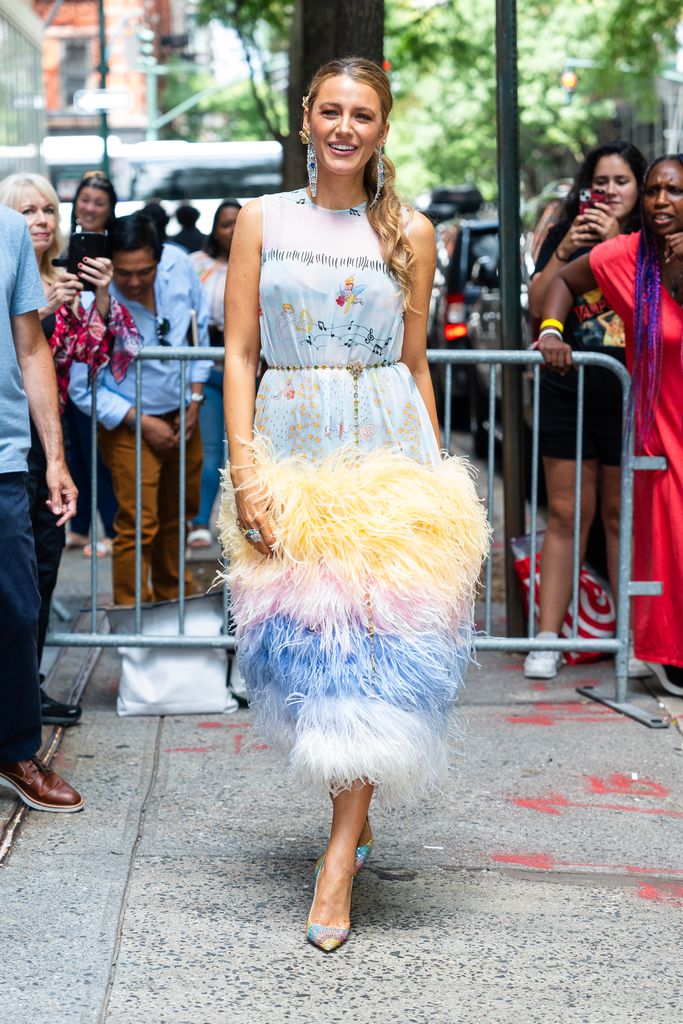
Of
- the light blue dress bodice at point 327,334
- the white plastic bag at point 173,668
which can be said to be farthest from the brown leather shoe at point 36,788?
the light blue dress bodice at point 327,334

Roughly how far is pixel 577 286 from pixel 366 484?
256 cm

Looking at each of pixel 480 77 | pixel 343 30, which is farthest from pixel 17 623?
pixel 480 77

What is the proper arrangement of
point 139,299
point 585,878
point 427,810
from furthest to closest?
point 139,299, point 427,810, point 585,878

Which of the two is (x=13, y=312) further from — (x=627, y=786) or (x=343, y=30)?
(x=343, y=30)

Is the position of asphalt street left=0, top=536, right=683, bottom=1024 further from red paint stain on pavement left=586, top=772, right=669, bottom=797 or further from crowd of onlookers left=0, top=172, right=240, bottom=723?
crowd of onlookers left=0, top=172, right=240, bottom=723

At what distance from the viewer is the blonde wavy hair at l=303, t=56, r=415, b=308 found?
3740mm

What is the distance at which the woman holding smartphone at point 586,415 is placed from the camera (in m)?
6.23

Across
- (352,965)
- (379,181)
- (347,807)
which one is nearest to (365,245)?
(379,181)

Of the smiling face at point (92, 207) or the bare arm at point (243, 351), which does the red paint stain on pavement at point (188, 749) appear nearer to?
the bare arm at point (243, 351)

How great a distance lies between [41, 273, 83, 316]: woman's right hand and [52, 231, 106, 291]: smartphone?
11.8 inches

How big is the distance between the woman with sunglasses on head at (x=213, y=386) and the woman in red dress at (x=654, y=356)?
9.89 ft

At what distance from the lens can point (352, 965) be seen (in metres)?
3.62

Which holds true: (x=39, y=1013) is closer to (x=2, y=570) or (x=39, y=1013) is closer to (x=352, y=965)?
(x=352, y=965)

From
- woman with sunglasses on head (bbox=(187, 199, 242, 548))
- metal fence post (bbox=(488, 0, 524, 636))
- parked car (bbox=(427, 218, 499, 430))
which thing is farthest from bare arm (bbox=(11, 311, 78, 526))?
parked car (bbox=(427, 218, 499, 430))
